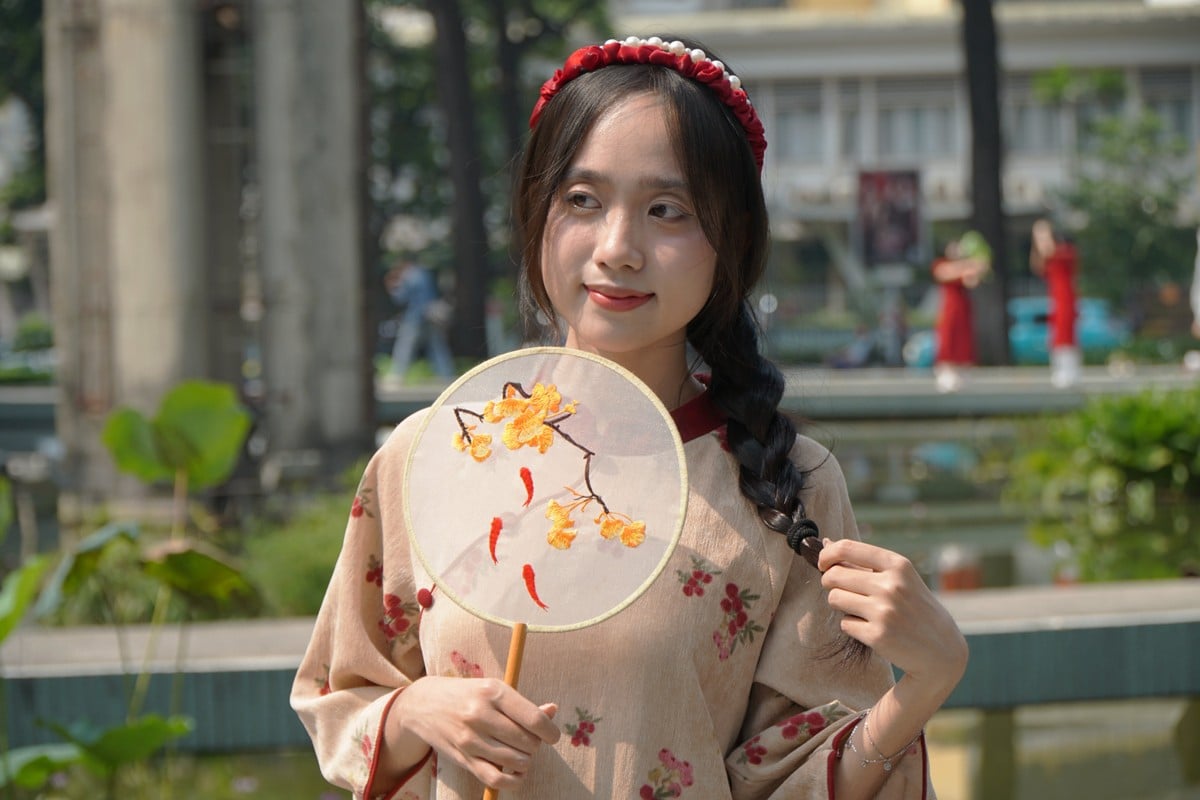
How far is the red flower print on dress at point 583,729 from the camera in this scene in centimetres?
161

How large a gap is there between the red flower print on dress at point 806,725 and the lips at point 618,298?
1.45 feet

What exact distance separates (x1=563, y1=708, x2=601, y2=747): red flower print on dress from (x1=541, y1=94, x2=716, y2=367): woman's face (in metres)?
0.36

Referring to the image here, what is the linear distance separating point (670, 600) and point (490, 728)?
240 millimetres

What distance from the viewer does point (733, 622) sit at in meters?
1.64

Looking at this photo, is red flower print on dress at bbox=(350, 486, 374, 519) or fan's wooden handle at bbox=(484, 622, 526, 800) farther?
red flower print on dress at bbox=(350, 486, 374, 519)

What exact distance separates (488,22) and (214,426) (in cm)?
2244

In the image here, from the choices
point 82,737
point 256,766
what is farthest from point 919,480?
point 82,737

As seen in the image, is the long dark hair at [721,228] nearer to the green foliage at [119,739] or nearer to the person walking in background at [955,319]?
the green foliage at [119,739]

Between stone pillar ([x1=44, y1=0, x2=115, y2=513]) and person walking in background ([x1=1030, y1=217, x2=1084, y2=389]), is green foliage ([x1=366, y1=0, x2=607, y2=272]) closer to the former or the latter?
person walking in background ([x1=1030, y1=217, x2=1084, y2=389])

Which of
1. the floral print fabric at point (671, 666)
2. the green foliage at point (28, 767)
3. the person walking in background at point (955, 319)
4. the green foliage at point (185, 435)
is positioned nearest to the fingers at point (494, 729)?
the floral print fabric at point (671, 666)

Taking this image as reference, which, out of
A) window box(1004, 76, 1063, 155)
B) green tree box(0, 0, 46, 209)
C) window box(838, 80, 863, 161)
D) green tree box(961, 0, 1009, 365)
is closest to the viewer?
green tree box(961, 0, 1009, 365)

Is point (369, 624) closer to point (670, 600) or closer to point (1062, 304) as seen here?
point (670, 600)

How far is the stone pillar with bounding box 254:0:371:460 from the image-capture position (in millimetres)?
6969

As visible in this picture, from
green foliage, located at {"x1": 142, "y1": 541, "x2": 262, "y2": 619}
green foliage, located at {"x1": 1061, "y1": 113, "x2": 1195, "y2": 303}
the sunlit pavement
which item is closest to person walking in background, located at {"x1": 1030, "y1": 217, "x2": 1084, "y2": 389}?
the sunlit pavement
